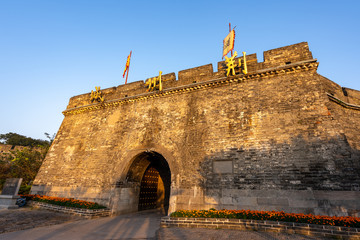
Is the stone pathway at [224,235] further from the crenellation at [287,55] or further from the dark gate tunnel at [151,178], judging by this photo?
the crenellation at [287,55]

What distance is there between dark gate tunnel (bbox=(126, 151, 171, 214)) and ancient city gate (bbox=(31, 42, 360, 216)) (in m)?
0.08

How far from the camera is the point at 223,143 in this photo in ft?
27.8

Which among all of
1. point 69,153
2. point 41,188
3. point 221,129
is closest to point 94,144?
point 69,153

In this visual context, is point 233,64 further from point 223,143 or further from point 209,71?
point 223,143

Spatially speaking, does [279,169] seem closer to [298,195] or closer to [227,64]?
[298,195]

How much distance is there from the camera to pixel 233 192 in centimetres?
744

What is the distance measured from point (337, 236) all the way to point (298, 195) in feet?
5.95

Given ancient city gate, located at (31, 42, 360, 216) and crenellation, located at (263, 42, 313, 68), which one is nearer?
ancient city gate, located at (31, 42, 360, 216)

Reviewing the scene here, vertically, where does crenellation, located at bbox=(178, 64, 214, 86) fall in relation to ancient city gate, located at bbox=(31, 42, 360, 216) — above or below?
above

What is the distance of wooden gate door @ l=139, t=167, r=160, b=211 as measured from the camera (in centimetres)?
1173

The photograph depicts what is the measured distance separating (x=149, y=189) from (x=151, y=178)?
0.73 metres

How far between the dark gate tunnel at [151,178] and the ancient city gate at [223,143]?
0.26 ft

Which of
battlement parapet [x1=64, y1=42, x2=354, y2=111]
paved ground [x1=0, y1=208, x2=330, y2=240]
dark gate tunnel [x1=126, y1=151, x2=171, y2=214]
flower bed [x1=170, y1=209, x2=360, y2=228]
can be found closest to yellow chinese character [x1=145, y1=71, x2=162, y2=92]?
Result: battlement parapet [x1=64, y1=42, x2=354, y2=111]

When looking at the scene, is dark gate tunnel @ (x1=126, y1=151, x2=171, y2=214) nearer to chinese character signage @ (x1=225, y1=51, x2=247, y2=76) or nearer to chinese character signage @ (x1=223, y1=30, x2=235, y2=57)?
chinese character signage @ (x1=225, y1=51, x2=247, y2=76)
